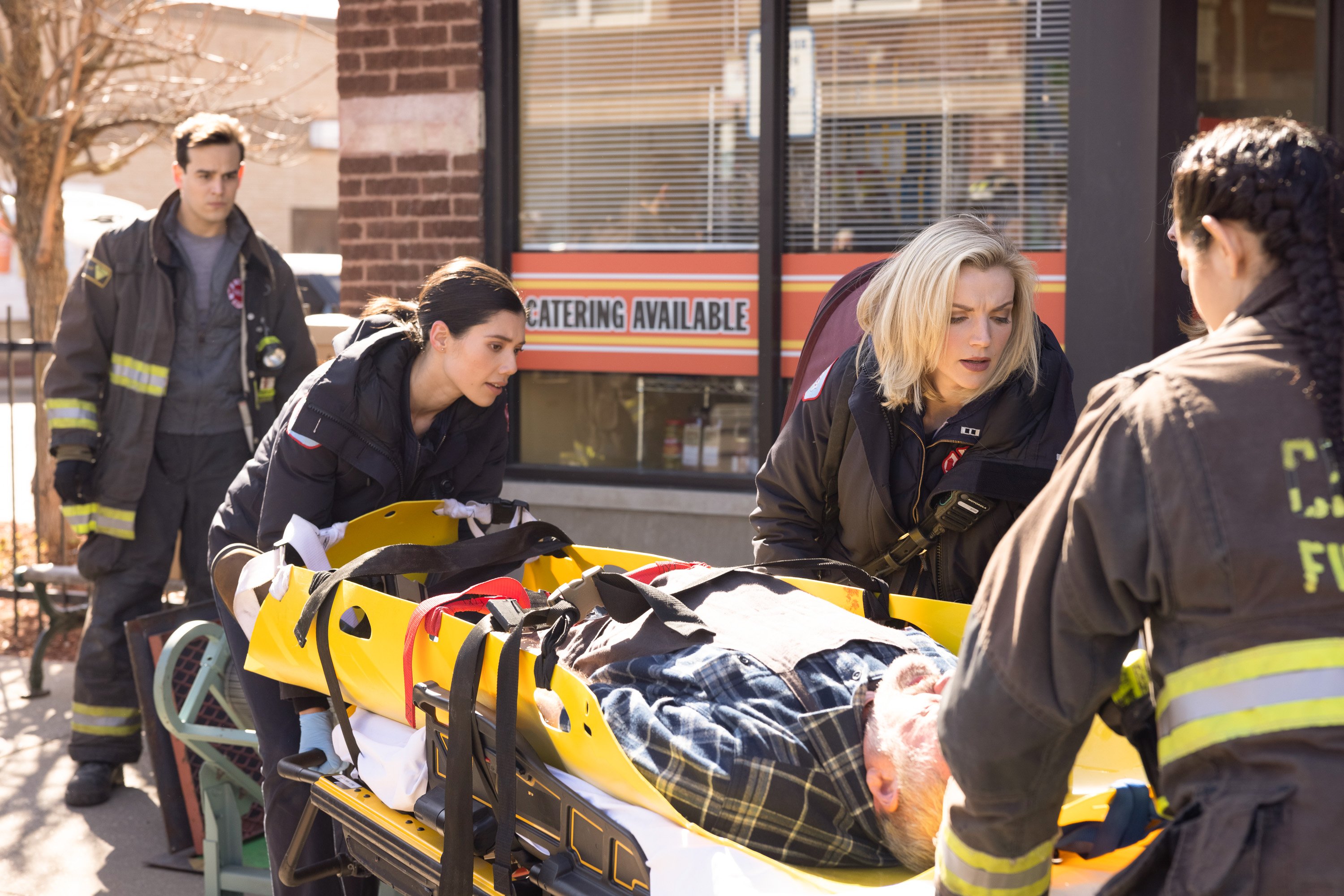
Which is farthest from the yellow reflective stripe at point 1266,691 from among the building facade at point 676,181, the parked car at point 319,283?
the parked car at point 319,283

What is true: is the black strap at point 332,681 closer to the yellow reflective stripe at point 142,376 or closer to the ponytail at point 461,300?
the ponytail at point 461,300

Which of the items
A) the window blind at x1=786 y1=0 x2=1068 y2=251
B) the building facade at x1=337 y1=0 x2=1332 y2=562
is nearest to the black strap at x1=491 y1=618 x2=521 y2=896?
the building facade at x1=337 y1=0 x2=1332 y2=562

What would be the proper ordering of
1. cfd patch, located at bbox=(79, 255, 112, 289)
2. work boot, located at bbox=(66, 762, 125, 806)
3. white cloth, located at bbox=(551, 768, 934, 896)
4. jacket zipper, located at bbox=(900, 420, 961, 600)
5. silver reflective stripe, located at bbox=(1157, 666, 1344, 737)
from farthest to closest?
cfd patch, located at bbox=(79, 255, 112, 289)
work boot, located at bbox=(66, 762, 125, 806)
jacket zipper, located at bbox=(900, 420, 961, 600)
white cloth, located at bbox=(551, 768, 934, 896)
silver reflective stripe, located at bbox=(1157, 666, 1344, 737)

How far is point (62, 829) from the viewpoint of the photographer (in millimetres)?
4133

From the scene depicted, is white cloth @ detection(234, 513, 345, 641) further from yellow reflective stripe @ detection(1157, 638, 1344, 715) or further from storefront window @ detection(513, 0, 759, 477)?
storefront window @ detection(513, 0, 759, 477)

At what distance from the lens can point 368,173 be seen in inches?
232

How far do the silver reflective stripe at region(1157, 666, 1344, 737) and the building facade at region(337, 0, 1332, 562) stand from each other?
368 centimetres

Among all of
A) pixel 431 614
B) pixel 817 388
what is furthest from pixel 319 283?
pixel 431 614

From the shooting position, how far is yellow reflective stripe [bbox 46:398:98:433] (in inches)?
173

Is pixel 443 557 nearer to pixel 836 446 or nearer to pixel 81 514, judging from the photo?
pixel 836 446

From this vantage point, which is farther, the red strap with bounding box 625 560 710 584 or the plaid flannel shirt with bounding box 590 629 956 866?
the red strap with bounding box 625 560 710 584

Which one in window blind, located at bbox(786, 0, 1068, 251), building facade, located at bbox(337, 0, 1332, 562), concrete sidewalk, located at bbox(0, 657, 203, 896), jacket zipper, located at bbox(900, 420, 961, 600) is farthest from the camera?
building facade, located at bbox(337, 0, 1332, 562)

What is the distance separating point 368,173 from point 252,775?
122 inches

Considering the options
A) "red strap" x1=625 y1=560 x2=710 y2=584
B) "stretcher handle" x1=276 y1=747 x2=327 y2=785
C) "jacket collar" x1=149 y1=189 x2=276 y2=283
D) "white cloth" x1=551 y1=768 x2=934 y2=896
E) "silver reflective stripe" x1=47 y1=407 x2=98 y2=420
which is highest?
"jacket collar" x1=149 y1=189 x2=276 y2=283
